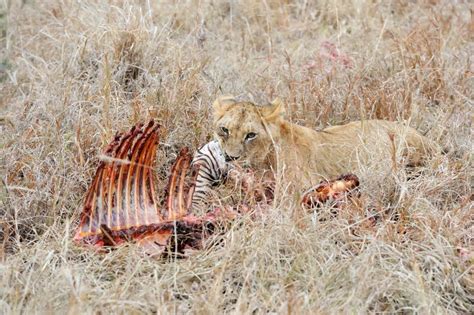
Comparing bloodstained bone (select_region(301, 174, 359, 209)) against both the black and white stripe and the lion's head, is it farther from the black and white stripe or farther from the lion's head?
the black and white stripe

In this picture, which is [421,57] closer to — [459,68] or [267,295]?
[459,68]

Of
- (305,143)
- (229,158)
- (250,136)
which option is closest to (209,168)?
(229,158)

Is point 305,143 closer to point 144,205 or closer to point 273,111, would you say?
point 273,111

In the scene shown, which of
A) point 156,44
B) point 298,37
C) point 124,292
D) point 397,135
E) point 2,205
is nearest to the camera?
point 124,292

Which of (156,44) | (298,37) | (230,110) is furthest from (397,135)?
(298,37)

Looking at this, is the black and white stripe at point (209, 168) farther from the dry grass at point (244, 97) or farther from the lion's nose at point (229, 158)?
the dry grass at point (244, 97)

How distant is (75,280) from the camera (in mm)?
3900

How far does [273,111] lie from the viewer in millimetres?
5066

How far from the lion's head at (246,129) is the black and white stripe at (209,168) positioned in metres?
0.13

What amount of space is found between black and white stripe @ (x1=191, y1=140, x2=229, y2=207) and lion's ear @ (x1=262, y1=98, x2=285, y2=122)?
315 millimetres

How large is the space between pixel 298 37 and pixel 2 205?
3.68 meters

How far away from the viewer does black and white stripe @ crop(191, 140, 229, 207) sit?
16.5ft

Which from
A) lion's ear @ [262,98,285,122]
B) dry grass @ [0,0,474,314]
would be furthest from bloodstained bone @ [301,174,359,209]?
lion's ear @ [262,98,285,122]

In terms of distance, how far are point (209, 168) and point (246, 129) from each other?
13.7 inches
